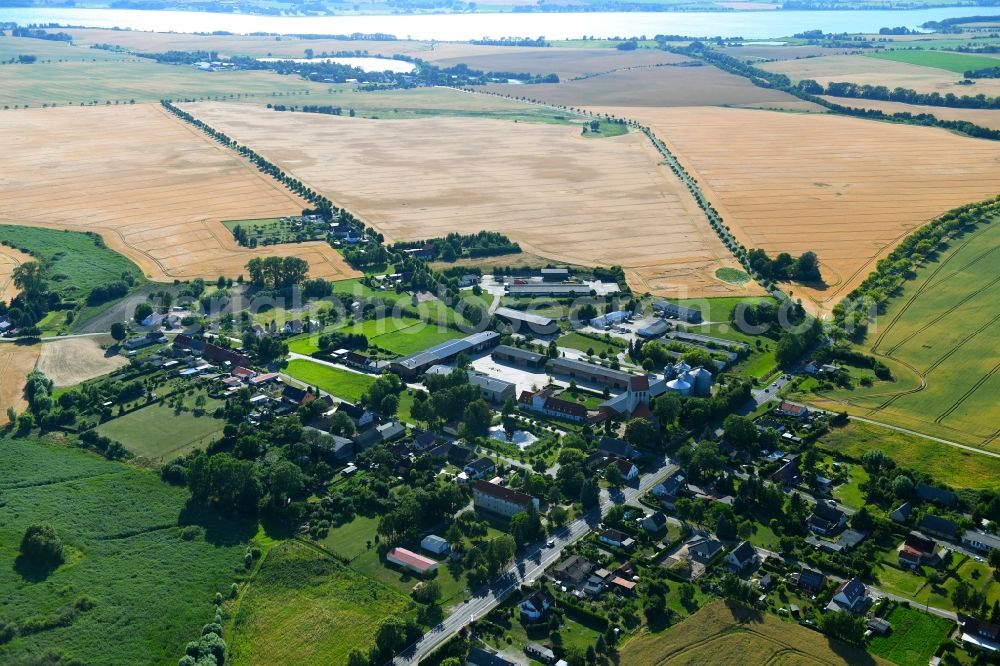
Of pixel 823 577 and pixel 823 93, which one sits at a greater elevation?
pixel 823 93

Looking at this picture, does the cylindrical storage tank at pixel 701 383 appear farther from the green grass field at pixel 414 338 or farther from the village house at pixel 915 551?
the green grass field at pixel 414 338

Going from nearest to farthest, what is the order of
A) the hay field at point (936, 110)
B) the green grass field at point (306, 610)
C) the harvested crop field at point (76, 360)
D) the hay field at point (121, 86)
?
the green grass field at point (306, 610) → the harvested crop field at point (76, 360) → the hay field at point (936, 110) → the hay field at point (121, 86)

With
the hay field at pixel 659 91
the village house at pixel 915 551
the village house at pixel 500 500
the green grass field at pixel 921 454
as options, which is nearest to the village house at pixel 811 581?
the village house at pixel 915 551

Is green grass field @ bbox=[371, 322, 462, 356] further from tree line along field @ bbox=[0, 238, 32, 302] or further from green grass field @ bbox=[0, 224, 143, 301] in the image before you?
tree line along field @ bbox=[0, 238, 32, 302]

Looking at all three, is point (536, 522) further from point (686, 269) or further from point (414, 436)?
point (686, 269)

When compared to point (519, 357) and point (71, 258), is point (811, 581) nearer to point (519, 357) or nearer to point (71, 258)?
point (519, 357)

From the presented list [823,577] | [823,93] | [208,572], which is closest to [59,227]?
[208,572]
